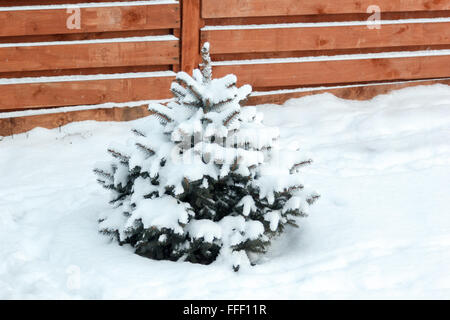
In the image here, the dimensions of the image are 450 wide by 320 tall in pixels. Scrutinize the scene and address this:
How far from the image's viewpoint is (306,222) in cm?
472

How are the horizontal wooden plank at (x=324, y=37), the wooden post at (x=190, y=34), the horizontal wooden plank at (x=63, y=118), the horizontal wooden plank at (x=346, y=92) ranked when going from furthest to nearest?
the horizontal wooden plank at (x=346, y=92) < the horizontal wooden plank at (x=324, y=37) < the wooden post at (x=190, y=34) < the horizontal wooden plank at (x=63, y=118)

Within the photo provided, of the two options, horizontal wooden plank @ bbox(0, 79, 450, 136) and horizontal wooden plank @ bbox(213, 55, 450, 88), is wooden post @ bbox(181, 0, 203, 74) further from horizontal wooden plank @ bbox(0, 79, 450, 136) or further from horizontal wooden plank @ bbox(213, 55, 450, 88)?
horizontal wooden plank @ bbox(0, 79, 450, 136)

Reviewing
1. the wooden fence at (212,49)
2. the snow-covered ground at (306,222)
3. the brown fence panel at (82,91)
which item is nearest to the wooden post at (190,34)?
the wooden fence at (212,49)

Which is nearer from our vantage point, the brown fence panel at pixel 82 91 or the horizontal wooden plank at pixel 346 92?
the brown fence panel at pixel 82 91

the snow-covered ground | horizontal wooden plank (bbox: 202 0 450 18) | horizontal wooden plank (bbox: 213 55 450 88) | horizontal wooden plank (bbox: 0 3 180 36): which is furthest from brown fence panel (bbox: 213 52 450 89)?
horizontal wooden plank (bbox: 0 3 180 36)

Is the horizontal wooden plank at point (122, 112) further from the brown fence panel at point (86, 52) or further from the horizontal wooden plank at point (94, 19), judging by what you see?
the horizontal wooden plank at point (94, 19)

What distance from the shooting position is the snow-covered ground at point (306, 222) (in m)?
3.91

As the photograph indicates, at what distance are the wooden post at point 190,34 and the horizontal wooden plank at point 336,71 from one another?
26 centimetres

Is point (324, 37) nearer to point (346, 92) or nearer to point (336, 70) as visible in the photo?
point (336, 70)

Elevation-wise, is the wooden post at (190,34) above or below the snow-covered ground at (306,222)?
above

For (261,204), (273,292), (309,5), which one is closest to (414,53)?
(309,5)

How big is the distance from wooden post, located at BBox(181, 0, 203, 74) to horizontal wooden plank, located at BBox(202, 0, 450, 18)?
9 cm

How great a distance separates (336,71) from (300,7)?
83 cm

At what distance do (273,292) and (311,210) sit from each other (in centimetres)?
116
